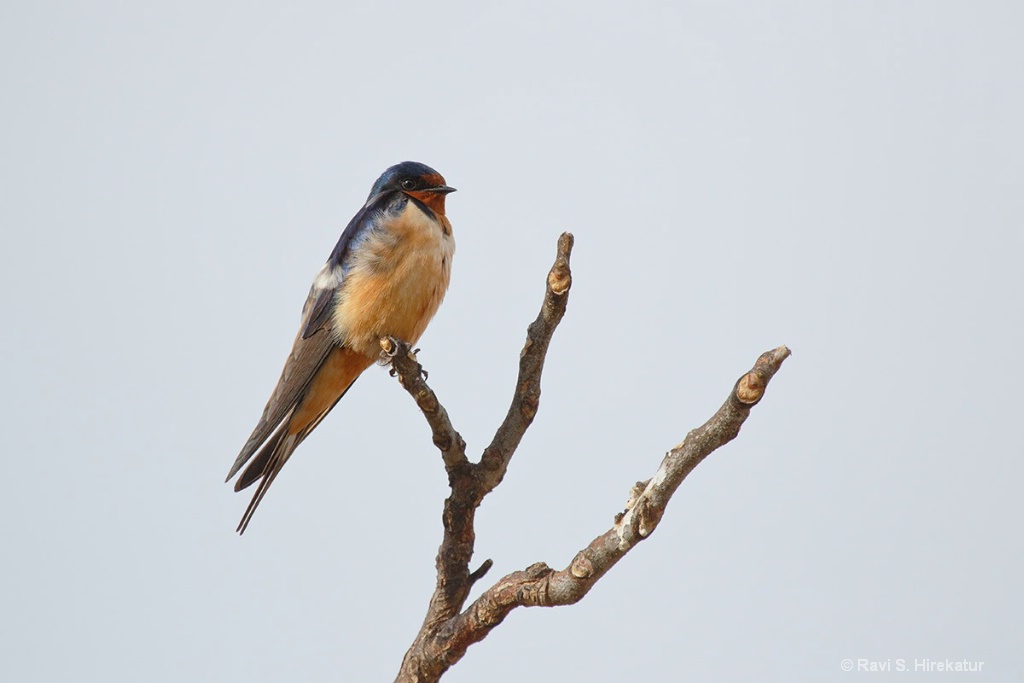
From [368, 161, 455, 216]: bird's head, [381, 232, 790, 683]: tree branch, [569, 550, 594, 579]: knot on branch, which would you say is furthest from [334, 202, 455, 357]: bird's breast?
[569, 550, 594, 579]: knot on branch

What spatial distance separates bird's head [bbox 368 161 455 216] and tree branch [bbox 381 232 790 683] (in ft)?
4.03

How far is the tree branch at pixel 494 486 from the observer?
2.69 metres

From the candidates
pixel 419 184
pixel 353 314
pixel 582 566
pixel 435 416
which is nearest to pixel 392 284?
pixel 353 314

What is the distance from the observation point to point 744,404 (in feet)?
8.24

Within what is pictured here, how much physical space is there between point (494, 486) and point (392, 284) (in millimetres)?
1160

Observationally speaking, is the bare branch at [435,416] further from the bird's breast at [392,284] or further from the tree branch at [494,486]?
the bird's breast at [392,284]

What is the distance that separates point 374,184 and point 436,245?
2.75 feet

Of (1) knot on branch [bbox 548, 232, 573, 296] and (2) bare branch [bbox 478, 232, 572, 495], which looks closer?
(1) knot on branch [bbox 548, 232, 573, 296]

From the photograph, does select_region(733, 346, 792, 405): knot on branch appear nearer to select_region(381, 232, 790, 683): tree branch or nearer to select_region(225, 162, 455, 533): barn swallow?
select_region(381, 232, 790, 683): tree branch

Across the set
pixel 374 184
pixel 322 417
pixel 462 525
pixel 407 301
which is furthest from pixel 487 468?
pixel 374 184

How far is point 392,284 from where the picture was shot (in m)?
4.52

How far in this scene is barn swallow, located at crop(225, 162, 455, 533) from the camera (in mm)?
4535

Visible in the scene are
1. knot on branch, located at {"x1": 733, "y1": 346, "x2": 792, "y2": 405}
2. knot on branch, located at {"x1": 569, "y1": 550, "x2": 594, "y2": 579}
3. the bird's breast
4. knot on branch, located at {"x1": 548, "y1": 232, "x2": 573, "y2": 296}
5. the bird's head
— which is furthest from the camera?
the bird's head

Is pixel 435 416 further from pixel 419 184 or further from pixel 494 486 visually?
pixel 419 184
